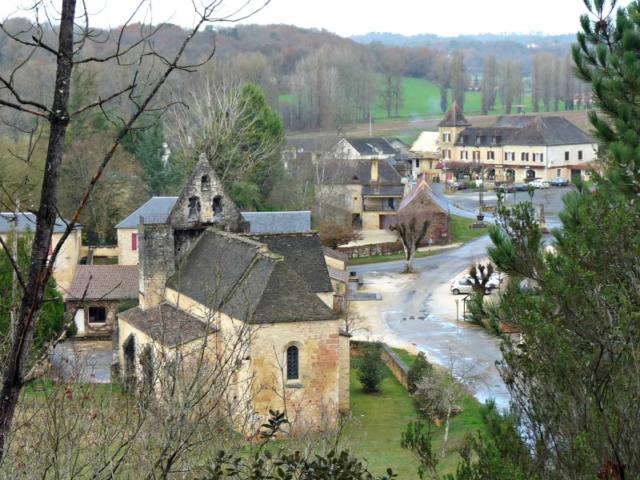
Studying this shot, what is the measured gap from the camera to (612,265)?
14.2 meters

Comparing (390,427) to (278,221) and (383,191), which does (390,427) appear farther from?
(383,191)

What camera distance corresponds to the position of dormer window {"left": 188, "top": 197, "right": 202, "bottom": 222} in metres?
32.4

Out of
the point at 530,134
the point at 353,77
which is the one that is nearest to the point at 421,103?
the point at 353,77

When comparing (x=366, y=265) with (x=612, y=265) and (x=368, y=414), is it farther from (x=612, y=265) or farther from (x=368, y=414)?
(x=612, y=265)

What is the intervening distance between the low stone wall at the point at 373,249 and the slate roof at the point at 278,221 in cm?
911

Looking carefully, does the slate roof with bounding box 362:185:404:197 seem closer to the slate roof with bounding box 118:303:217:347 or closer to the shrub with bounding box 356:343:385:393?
the shrub with bounding box 356:343:385:393

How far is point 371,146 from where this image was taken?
284ft

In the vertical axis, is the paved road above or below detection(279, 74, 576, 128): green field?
below

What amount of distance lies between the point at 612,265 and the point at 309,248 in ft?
60.1

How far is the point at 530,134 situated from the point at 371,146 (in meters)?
13.2

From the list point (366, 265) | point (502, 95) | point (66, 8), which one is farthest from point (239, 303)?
point (502, 95)

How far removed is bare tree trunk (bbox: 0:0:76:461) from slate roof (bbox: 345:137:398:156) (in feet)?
257

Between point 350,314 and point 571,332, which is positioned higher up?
point 571,332

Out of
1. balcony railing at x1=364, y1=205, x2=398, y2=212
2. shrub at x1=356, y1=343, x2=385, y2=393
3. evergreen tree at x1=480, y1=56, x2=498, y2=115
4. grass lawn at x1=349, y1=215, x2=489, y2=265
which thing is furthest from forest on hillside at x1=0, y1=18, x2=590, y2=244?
shrub at x1=356, y1=343, x2=385, y2=393
